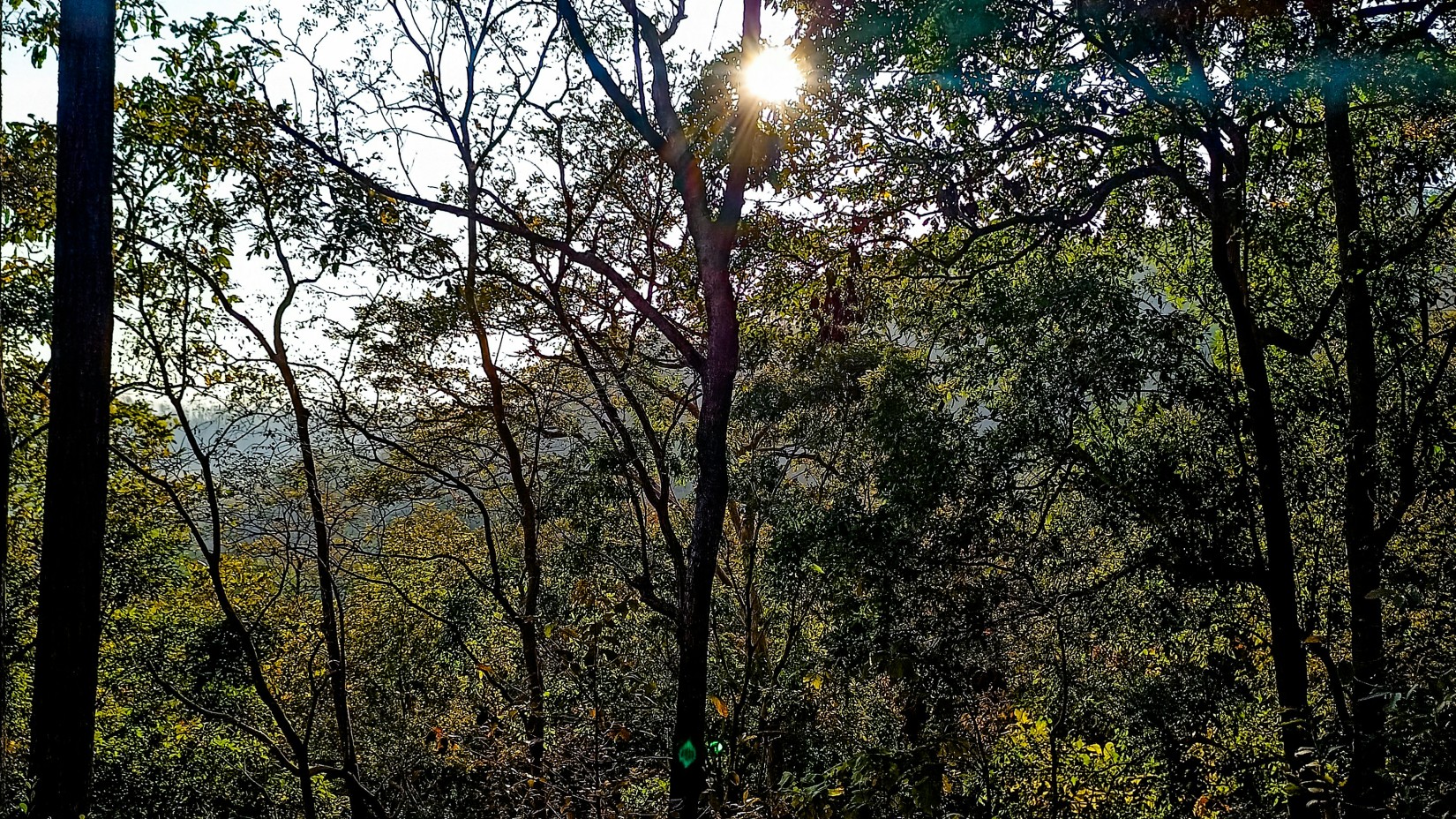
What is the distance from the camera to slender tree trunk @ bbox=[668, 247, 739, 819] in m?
5.43

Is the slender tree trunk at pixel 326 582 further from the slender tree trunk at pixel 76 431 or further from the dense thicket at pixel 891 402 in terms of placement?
the slender tree trunk at pixel 76 431

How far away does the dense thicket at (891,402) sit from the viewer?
489cm

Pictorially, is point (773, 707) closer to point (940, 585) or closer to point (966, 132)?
point (940, 585)

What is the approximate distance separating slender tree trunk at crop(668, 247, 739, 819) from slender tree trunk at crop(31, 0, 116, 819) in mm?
3134

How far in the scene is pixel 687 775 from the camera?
16.9ft

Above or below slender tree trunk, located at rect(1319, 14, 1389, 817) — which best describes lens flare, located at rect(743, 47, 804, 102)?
above

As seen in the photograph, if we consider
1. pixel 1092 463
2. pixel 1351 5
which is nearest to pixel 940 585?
pixel 1092 463

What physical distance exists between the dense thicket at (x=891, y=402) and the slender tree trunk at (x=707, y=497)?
30 mm

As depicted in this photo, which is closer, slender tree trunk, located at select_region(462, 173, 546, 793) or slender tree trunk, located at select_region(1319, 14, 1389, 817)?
slender tree trunk, located at select_region(1319, 14, 1389, 817)

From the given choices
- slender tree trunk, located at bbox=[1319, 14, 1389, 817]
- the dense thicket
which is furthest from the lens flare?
slender tree trunk, located at bbox=[1319, 14, 1389, 817]

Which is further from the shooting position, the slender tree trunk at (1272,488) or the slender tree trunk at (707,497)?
the slender tree trunk at (1272,488)

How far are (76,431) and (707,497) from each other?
3339 mm

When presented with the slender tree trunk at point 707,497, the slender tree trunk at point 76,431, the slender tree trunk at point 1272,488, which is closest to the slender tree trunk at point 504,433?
the slender tree trunk at point 707,497

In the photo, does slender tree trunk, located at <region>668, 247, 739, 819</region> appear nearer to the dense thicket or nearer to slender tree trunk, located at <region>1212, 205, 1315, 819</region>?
the dense thicket
